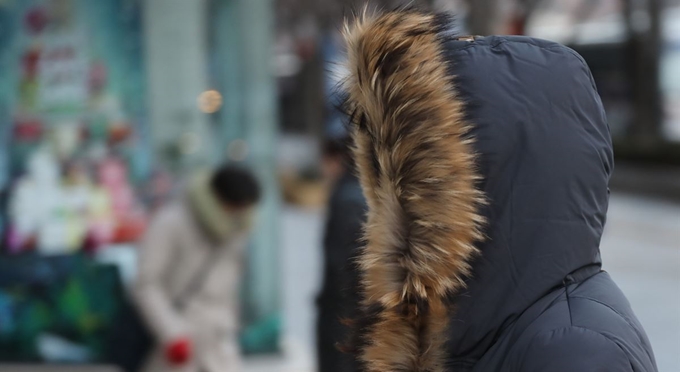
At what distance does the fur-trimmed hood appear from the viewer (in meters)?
1.58

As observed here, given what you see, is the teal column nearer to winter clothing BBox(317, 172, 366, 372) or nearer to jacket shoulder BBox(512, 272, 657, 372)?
winter clothing BBox(317, 172, 366, 372)

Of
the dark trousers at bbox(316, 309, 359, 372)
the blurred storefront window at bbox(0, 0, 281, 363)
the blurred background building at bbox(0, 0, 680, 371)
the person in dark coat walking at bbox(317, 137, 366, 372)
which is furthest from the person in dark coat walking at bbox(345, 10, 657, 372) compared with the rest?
the blurred storefront window at bbox(0, 0, 281, 363)

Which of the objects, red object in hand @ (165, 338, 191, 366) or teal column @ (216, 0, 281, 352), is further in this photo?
teal column @ (216, 0, 281, 352)

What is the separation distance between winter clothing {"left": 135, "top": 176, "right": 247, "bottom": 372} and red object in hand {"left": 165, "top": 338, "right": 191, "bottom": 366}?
0.02 metres

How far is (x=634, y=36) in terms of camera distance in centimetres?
2128

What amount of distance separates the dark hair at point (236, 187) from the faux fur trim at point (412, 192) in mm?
2236

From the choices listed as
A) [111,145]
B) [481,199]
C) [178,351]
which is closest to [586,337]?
[481,199]

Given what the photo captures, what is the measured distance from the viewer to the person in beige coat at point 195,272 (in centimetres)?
386

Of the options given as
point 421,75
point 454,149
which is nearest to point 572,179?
point 454,149

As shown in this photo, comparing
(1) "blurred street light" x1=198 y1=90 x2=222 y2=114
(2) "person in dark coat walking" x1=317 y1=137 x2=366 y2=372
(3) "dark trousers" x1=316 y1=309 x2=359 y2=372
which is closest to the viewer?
(2) "person in dark coat walking" x1=317 y1=137 x2=366 y2=372

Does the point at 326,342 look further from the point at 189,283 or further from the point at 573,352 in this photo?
the point at 573,352

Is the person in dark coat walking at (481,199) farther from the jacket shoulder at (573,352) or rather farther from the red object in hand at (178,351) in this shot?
the red object in hand at (178,351)

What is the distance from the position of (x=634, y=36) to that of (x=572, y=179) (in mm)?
20979

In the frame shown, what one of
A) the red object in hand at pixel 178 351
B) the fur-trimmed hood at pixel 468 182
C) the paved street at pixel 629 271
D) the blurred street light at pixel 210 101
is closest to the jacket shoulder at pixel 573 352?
the fur-trimmed hood at pixel 468 182
